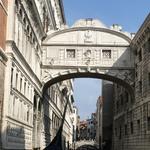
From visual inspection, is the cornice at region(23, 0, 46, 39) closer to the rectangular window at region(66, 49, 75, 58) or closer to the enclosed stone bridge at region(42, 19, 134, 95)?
the enclosed stone bridge at region(42, 19, 134, 95)

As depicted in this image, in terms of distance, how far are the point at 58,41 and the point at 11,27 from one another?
10.6 metres

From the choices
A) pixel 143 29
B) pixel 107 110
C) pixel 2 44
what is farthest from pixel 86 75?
pixel 107 110

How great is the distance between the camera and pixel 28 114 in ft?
77.5

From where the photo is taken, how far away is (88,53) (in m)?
28.2

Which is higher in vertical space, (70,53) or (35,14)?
(35,14)

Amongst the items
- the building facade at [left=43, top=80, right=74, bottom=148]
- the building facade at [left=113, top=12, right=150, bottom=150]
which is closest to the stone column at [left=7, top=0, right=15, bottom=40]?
the building facade at [left=113, top=12, right=150, bottom=150]

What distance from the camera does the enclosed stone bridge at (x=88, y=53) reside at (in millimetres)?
28094

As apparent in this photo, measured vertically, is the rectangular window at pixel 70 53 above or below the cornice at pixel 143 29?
below

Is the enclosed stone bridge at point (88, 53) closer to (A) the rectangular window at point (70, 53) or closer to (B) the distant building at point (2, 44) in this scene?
(A) the rectangular window at point (70, 53)

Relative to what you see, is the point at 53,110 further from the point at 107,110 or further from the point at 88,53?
the point at 88,53

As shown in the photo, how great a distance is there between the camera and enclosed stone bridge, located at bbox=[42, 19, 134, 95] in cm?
2809

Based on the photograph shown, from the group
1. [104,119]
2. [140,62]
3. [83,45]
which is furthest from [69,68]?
[104,119]

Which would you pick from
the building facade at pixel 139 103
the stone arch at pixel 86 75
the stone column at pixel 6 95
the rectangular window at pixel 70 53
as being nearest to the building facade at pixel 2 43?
the stone column at pixel 6 95

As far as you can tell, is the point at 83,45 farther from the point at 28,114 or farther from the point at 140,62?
the point at 28,114
